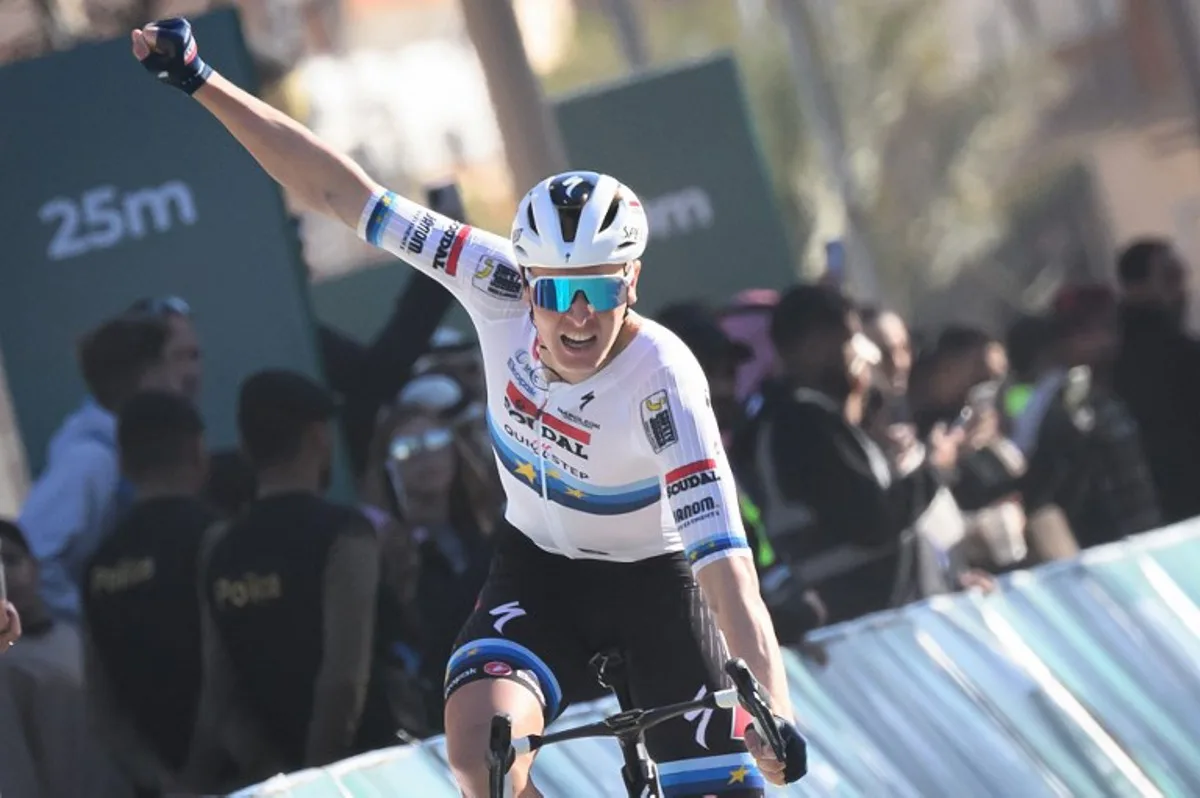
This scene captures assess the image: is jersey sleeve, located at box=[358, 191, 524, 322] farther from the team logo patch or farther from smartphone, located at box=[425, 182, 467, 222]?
smartphone, located at box=[425, 182, 467, 222]

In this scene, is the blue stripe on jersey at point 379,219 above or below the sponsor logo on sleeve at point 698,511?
above

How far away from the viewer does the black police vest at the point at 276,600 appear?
6.70 metres

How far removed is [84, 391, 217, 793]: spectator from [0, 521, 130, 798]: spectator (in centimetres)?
10

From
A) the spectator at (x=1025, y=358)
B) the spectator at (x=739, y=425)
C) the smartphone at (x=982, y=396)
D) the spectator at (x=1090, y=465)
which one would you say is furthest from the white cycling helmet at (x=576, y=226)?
the spectator at (x=1025, y=358)

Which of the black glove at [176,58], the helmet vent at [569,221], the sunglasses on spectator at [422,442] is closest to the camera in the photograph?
the helmet vent at [569,221]

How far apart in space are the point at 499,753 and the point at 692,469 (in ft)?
2.51

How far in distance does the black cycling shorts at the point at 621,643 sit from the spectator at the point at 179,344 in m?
2.35

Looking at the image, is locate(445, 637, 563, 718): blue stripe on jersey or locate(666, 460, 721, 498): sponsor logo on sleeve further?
locate(445, 637, 563, 718): blue stripe on jersey

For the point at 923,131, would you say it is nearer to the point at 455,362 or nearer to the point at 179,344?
the point at 455,362

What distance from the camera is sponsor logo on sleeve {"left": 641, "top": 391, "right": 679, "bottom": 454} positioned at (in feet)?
16.7

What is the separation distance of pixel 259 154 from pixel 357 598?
1.65 m

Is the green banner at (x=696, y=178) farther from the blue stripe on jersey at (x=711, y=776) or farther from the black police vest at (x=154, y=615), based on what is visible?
the blue stripe on jersey at (x=711, y=776)

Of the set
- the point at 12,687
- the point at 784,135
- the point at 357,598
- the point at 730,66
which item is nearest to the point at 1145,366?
the point at 730,66

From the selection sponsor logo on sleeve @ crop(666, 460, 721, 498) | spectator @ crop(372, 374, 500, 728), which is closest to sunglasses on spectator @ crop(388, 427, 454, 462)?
spectator @ crop(372, 374, 500, 728)
